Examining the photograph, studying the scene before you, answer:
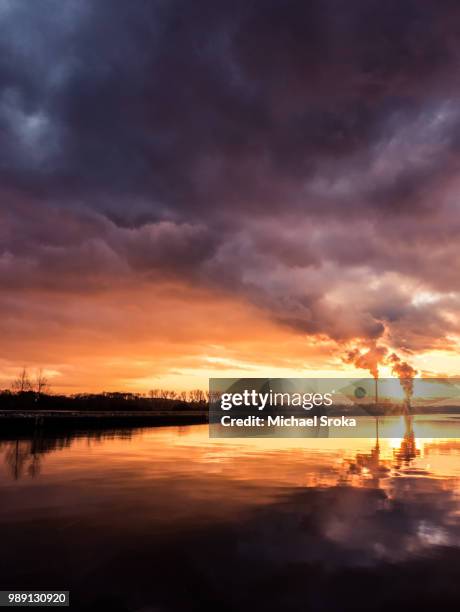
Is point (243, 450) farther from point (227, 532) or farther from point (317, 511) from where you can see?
point (227, 532)

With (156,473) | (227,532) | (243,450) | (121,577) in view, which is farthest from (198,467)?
(121,577)

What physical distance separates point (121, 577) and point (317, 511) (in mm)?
9994

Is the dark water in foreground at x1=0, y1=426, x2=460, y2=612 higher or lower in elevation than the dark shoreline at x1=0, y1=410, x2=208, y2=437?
higher

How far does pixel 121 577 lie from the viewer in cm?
1280

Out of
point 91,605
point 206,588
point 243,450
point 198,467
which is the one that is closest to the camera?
point 91,605

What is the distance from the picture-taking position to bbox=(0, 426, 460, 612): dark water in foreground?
12.0 meters

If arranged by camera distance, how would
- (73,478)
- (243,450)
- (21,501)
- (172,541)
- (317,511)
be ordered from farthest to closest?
(243,450)
(73,478)
(21,501)
(317,511)
(172,541)

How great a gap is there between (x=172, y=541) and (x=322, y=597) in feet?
19.4

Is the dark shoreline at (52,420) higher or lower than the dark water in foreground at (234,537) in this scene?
lower

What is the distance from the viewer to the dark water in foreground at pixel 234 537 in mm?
11977

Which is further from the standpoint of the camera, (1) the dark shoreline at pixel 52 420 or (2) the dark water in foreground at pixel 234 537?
(1) the dark shoreline at pixel 52 420

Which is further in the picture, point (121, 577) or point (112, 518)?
point (112, 518)

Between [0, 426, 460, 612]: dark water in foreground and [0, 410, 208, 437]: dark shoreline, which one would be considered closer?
[0, 426, 460, 612]: dark water in foreground

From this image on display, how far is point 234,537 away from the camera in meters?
16.3
